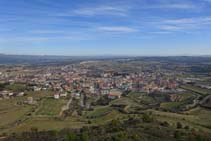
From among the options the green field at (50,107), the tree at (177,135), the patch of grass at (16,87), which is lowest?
the green field at (50,107)

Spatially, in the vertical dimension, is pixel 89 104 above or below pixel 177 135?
below

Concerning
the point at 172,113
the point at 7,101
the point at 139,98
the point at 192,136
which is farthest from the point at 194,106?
the point at 7,101

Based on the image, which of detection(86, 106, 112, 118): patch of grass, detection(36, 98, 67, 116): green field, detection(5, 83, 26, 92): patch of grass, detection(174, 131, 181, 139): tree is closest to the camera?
detection(174, 131, 181, 139): tree

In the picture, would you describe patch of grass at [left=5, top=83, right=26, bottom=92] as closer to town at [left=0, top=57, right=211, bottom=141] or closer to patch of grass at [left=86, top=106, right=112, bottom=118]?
town at [left=0, top=57, right=211, bottom=141]

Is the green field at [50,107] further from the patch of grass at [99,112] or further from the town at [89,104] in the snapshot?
the patch of grass at [99,112]

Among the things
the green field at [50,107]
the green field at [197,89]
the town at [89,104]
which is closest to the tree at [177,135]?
the town at [89,104]

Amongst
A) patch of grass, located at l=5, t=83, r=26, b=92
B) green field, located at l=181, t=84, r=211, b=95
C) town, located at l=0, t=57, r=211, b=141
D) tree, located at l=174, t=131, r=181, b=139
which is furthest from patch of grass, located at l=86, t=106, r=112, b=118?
patch of grass, located at l=5, t=83, r=26, b=92

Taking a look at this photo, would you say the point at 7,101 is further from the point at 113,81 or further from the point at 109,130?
the point at 113,81

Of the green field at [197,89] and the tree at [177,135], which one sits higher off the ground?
the tree at [177,135]

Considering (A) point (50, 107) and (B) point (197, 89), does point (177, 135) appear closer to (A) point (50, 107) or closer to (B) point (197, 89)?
(A) point (50, 107)

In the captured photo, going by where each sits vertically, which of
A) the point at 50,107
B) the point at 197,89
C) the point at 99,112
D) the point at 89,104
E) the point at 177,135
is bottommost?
the point at 89,104

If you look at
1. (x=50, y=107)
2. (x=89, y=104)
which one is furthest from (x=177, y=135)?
(x=89, y=104)
